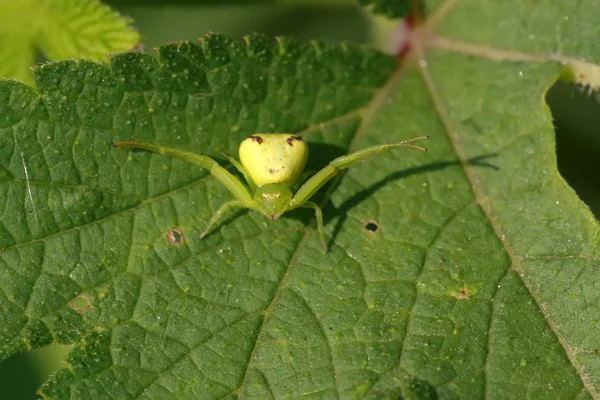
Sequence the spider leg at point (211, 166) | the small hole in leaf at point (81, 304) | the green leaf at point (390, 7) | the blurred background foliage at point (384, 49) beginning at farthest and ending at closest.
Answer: the blurred background foliage at point (384, 49), the green leaf at point (390, 7), the spider leg at point (211, 166), the small hole in leaf at point (81, 304)

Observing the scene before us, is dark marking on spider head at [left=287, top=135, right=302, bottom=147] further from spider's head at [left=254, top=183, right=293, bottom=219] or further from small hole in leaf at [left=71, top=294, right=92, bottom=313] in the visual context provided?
small hole in leaf at [left=71, top=294, right=92, bottom=313]

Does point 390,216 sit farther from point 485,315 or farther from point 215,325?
point 215,325

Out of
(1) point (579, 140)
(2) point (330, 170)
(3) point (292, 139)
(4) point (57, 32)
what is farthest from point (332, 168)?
(1) point (579, 140)

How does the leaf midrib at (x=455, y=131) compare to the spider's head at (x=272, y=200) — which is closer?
the leaf midrib at (x=455, y=131)

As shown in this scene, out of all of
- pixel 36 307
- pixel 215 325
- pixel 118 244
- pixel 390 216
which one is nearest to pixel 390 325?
pixel 390 216

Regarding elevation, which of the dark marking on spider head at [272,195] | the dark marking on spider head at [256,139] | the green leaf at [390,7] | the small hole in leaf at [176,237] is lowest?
the dark marking on spider head at [272,195]

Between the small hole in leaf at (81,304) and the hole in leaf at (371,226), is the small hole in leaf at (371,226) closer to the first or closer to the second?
the hole in leaf at (371,226)

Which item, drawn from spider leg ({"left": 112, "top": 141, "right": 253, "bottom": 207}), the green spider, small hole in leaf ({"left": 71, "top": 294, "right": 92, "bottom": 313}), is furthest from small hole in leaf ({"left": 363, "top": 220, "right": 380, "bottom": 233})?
small hole in leaf ({"left": 71, "top": 294, "right": 92, "bottom": 313})

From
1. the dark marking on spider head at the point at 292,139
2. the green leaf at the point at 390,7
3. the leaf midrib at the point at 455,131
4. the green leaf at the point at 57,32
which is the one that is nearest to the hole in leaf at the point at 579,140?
the leaf midrib at the point at 455,131

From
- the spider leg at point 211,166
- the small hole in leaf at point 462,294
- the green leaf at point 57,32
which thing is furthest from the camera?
the green leaf at point 57,32
